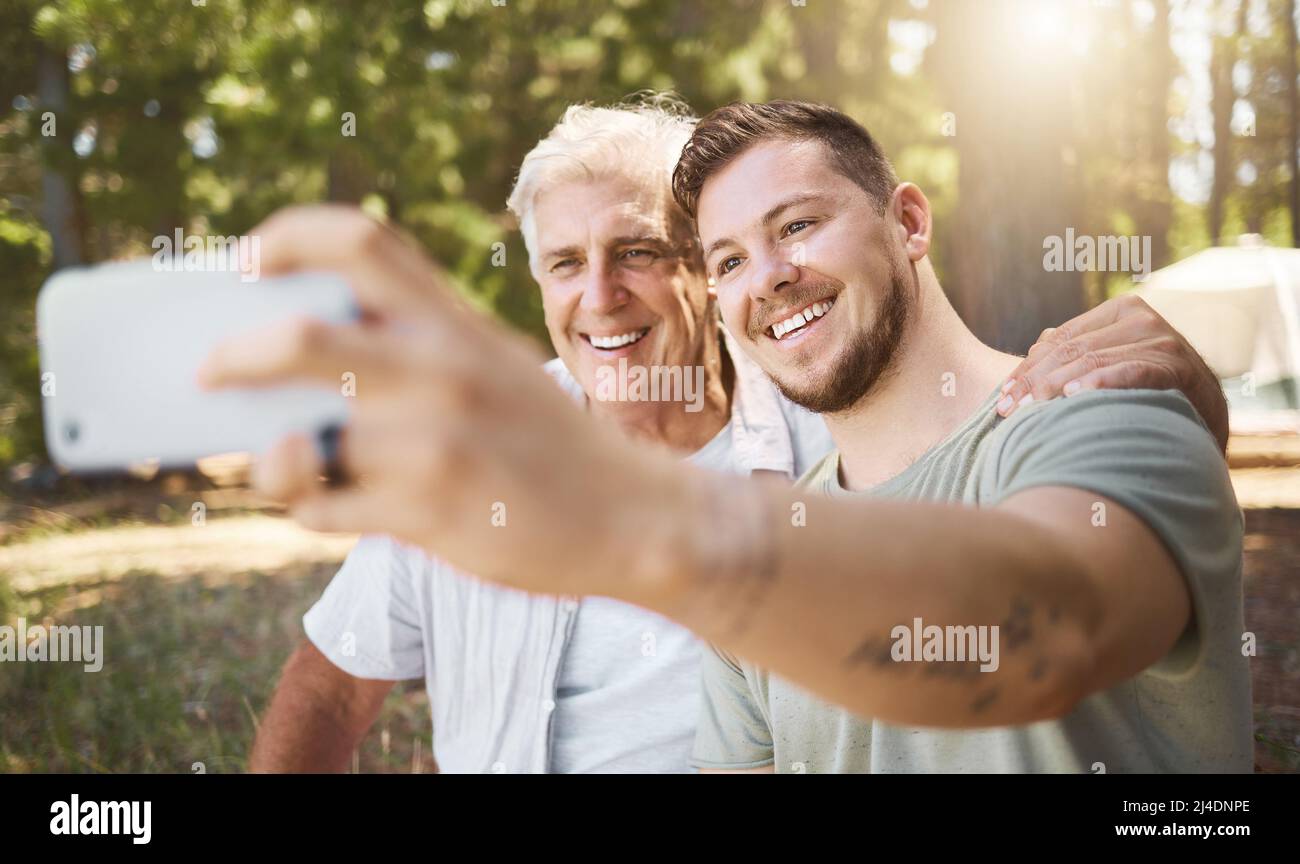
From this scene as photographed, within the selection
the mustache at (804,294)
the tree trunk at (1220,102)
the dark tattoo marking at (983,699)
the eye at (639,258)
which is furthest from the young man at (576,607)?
the tree trunk at (1220,102)

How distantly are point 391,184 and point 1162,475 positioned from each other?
6.96 metres

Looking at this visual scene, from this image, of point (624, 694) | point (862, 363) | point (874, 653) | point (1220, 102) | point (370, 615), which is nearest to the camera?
point (874, 653)

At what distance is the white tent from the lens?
9.51 m

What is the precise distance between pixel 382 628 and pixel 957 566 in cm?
196

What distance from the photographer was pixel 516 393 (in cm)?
70

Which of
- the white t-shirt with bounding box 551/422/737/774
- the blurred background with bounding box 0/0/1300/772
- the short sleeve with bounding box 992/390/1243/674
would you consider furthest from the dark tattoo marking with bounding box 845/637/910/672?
the blurred background with bounding box 0/0/1300/772

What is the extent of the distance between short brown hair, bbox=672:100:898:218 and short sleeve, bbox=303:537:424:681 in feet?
4.03

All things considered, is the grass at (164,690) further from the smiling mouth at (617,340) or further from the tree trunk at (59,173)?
the tree trunk at (59,173)

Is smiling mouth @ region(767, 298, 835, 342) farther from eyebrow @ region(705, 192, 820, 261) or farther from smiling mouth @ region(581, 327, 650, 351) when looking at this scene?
smiling mouth @ region(581, 327, 650, 351)

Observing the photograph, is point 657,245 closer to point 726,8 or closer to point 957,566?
point 957,566

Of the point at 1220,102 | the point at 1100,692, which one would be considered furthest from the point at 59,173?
the point at 1220,102

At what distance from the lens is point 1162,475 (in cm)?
113

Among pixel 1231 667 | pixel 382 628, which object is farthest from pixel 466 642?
pixel 1231 667

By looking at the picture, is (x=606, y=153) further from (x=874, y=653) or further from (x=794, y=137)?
(x=874, y=653)
